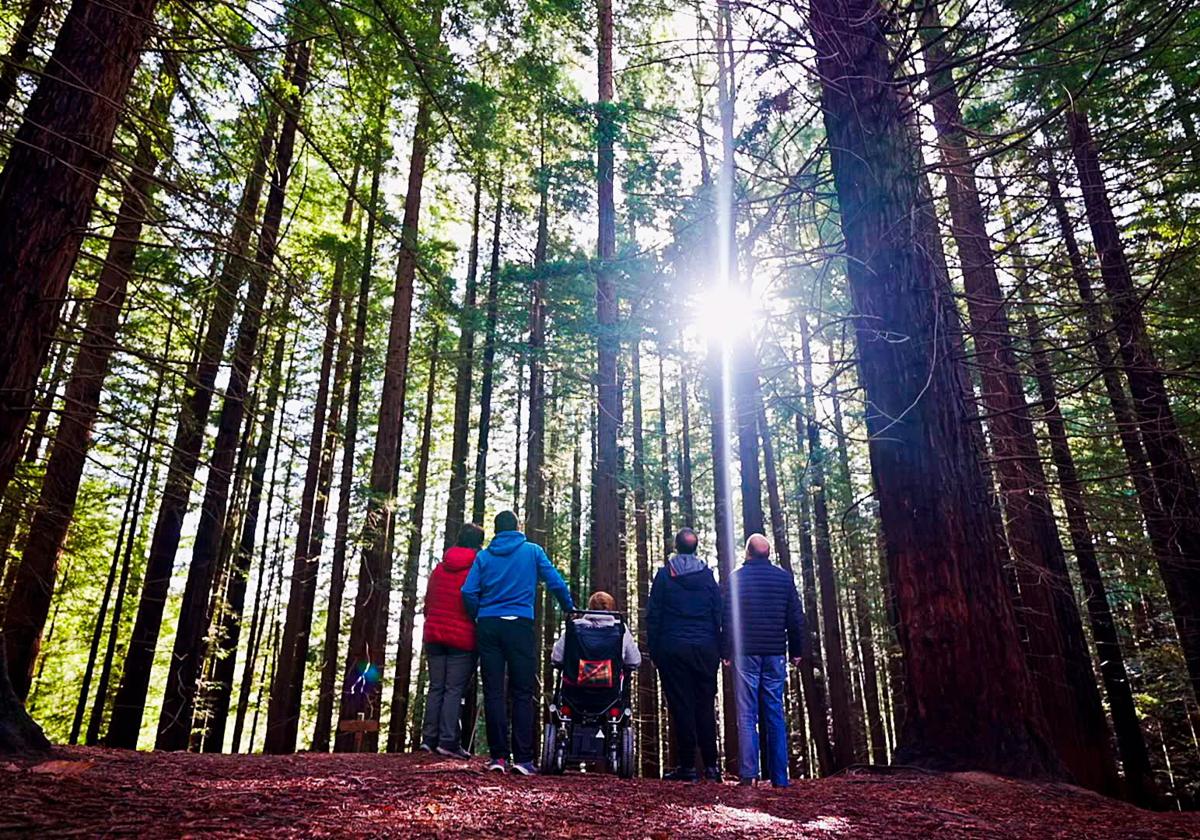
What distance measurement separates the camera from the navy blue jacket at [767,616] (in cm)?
594

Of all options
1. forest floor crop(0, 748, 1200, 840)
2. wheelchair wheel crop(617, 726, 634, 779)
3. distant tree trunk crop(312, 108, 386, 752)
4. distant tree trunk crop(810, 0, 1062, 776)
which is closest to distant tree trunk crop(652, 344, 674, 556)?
distant tree trunk crop(312, 108, 386, 752)

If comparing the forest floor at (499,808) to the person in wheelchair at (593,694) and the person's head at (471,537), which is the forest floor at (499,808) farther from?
the person's head at (471,537)

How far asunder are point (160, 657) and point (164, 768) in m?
23.1

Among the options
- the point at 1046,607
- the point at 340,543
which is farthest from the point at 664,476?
the point at 1046,607

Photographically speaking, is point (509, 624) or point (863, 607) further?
point (863, 607)

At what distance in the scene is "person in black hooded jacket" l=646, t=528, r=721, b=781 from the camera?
6.24 m

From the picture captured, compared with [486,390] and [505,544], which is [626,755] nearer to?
[505,544]

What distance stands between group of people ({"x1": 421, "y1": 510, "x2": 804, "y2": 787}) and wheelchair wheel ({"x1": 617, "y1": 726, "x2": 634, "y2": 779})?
44cm

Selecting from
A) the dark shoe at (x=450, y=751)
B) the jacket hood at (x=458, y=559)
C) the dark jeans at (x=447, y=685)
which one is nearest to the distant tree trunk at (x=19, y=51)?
the jacket hood at (x=458, y=559)

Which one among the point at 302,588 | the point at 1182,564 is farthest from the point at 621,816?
the point at 302,588

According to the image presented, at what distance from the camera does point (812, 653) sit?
1638cm

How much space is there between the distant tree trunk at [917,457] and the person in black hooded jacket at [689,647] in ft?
7.26

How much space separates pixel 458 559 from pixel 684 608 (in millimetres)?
2320

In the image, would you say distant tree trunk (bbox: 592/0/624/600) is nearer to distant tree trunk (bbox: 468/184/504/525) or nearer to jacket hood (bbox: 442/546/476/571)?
distant tree trunk (bbox: 468/184/504/525)
